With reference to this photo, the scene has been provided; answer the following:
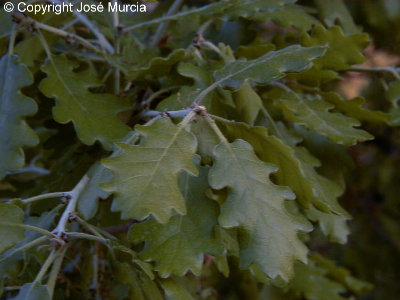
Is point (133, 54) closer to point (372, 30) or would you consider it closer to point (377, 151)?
point (372, 30)

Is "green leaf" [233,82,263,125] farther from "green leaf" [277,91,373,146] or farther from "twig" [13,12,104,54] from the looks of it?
"twig" [13,12,104,54]

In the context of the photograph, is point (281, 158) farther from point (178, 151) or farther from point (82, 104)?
point (82, 104)

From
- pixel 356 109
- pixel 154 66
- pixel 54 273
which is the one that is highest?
pixel 154 66

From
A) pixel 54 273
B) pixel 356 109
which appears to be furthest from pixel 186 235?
pixel 356 109

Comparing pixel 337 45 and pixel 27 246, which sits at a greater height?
pixel 337 45

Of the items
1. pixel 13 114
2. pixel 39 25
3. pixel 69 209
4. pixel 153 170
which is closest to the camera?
pixel 153 170

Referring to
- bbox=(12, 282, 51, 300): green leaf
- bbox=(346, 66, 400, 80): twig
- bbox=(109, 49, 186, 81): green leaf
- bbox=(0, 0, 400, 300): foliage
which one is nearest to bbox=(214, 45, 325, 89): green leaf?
bbox=(0, 0, 400, 300): foliage

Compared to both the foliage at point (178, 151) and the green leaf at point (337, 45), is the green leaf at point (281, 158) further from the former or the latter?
the green leaf at point (337, 45)

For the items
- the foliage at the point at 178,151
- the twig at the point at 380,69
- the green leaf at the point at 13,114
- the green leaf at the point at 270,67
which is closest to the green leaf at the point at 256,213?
the foliage at the point at 178,151
